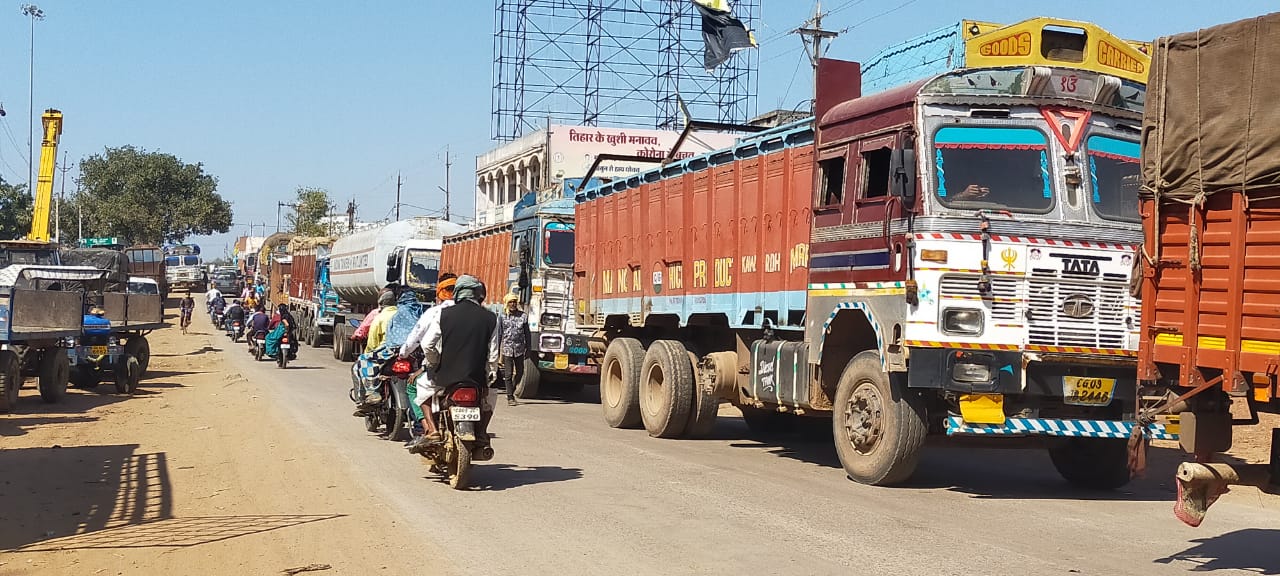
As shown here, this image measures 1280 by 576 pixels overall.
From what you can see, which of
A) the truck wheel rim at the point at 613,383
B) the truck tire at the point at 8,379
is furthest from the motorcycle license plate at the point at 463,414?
the truck tire at the point at 8,379

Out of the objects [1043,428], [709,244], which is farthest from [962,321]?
[709,244]

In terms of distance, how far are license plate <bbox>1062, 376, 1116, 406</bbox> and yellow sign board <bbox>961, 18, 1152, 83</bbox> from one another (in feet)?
8.71

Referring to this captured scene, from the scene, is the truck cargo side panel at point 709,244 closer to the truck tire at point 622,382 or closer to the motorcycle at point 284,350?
the truck tire at point 622,382

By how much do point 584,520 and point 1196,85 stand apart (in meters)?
4.77

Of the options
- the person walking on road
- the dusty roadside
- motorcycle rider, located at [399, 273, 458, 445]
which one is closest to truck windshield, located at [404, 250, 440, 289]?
the person walking on road

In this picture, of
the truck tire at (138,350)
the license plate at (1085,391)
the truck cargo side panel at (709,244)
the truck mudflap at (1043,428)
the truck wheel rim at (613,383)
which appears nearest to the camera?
the truck mudflap at (1043,428)

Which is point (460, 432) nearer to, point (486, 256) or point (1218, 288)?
point (1218, 288)

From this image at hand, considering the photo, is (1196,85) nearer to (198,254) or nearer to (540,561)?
(540,561)

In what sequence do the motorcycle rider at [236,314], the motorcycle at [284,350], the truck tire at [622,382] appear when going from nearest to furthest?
the truck tire at [622,382]
the motorcycle at [284,350]
the motorcycle rider at [236,314]

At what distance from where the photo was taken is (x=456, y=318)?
10.6m

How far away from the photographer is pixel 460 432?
10453 mm

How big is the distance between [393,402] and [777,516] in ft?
19.5

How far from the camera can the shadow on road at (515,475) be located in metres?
10.9

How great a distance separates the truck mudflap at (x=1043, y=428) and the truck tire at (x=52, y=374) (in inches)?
548
